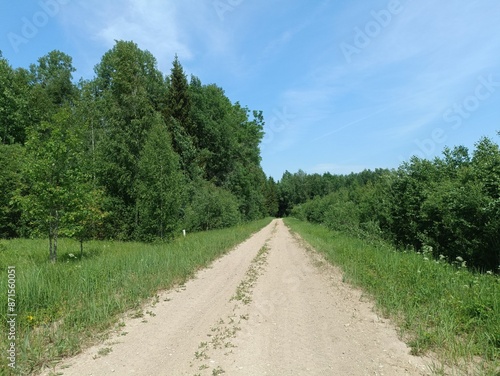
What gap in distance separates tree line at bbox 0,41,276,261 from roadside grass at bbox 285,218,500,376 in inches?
424

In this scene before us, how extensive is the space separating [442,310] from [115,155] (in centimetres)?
2123

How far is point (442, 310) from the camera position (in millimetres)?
5766

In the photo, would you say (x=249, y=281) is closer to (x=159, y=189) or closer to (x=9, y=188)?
(x=159, y=189)

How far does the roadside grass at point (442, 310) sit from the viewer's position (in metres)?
4.45

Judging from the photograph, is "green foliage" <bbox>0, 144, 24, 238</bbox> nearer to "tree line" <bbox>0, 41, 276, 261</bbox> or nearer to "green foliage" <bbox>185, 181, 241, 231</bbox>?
"tree line" <bbox>0, 41, 276, 261</bbox>

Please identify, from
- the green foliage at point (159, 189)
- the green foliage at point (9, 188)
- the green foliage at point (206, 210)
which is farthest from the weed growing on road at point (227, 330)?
the green foliage at point (9, 188)

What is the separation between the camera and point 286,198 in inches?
5044

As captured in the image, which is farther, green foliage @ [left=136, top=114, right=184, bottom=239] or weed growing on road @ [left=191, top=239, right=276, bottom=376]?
green foliage @ [left=136, top=114, right=184, bottom=239]

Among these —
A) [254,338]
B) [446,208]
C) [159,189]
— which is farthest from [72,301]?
[446,208]

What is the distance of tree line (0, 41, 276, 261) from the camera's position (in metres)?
11.7

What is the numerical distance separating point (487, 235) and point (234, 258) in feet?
32.1

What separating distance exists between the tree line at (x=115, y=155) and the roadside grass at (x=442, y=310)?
10.8 metres

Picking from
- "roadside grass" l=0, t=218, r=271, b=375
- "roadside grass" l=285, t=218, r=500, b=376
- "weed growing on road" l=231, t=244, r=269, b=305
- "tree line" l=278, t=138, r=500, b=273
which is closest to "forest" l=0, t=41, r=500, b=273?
"tree line" l=278, t=138, r=500, b=273

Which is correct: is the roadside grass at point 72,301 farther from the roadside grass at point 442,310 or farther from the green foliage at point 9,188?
the green foliage at point 9,188
